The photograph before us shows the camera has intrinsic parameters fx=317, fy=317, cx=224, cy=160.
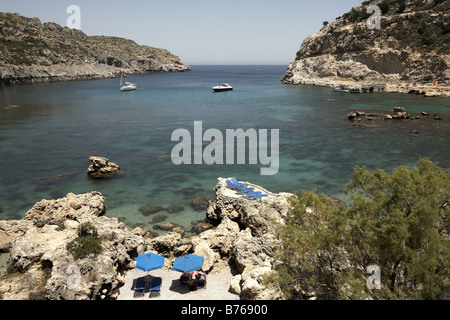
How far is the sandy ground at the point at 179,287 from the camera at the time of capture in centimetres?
1554

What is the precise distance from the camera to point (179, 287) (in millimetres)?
16438

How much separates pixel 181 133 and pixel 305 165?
76.7ft

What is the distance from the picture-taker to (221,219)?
77.0 feet

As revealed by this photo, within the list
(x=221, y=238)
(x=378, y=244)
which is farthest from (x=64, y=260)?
(x=378, y=244)

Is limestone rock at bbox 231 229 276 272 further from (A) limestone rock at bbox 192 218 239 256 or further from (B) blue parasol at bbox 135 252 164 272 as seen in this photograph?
(B) blue parasol at bbox 135 252 164 272

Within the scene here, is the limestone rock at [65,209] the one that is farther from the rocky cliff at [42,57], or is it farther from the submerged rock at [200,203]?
the rocky cliff at [42,57]

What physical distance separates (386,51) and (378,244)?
108m

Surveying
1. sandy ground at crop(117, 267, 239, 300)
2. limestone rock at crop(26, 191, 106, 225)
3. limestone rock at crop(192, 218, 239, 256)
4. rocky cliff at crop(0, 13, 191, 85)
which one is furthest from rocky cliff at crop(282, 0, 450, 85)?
rocky cliff at crop(0, 13, 191, 85)

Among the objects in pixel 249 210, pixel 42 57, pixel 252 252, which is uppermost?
pixel 42 57

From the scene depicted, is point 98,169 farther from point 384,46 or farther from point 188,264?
point 384,46

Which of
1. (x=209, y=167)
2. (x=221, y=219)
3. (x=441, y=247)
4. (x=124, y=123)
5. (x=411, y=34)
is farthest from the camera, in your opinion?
(x=411, y=34)

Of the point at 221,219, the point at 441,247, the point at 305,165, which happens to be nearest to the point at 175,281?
the point at 221,219
